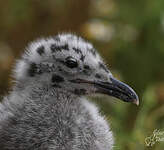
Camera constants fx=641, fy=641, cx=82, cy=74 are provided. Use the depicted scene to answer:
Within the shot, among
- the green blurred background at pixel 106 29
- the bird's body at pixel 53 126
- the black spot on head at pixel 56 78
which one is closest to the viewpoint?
the bird's body at pixel 53 126

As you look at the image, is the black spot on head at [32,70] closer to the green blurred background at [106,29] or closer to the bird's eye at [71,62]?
the bird's eye at [71,62]

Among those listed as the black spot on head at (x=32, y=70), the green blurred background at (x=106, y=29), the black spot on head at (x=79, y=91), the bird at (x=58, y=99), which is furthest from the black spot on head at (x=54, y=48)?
the green blurred background at (x=106, y=29)

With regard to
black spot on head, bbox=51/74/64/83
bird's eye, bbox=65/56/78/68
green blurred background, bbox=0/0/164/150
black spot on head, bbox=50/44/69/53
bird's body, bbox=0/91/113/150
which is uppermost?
green blurred background, bbox=0/0/164/150

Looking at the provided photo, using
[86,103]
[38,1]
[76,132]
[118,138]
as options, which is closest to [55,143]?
[76,132]

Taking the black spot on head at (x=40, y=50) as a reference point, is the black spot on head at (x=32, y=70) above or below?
below

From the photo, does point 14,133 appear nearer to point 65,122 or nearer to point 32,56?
point 65,122

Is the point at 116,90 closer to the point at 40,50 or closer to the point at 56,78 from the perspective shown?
the point at 56,78

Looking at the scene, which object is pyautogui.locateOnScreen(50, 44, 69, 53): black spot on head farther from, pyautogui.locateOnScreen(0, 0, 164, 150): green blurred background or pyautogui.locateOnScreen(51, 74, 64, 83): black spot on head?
pyautogui.locateOnScreen(0, 0, 164, 150): green blurred background

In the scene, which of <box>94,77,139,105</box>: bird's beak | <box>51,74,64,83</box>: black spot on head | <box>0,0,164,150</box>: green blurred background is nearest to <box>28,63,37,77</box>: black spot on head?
<box>51,74,64,83</box>: black spot on head

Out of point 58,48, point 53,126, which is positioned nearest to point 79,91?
point 58,48
